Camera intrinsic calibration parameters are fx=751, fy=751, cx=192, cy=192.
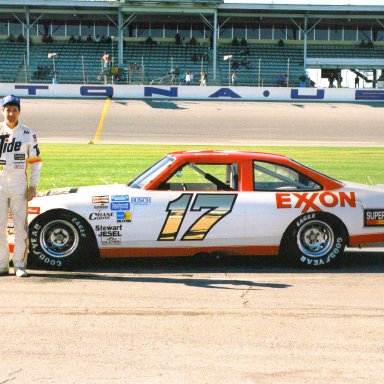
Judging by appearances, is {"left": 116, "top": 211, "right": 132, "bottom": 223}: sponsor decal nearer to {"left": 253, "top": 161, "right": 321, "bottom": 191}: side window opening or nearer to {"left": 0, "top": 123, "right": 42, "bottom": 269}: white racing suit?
{"left": 0, "top": 123, "right": 42, "bottom": 269}: white racing suit

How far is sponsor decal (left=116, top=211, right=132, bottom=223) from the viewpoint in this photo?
8.05m

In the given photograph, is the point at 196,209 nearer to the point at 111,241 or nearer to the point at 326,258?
the point at 111,241

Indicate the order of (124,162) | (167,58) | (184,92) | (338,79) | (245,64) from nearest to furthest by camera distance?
1. (124,162)
2. (184,92)
3. (245,64)
4. (167,58)
5. (338,79)

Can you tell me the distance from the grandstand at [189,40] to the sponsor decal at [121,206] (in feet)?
125

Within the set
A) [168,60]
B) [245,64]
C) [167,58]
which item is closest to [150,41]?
[167,58]

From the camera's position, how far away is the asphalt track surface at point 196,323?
4.77 metres

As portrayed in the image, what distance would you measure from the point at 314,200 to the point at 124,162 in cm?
1086

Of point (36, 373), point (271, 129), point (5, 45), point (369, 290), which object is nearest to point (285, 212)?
point (369, 290)

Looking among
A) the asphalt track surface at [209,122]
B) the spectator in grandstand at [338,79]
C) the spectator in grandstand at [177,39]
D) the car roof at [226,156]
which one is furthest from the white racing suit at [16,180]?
the spectator in grandstand at [177,39]

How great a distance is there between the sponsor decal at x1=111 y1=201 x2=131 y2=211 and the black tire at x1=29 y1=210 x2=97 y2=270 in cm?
34

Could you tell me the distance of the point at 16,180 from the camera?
768 centimetres

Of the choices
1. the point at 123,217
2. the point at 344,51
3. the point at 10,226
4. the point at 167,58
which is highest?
the point at 344,51

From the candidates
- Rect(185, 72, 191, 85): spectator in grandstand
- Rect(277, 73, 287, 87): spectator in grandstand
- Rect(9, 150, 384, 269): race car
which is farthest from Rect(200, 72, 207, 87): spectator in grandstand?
Rect(9, 150, 384, 269): race car

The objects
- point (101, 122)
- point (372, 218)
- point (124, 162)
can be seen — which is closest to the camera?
point (372, 218)
